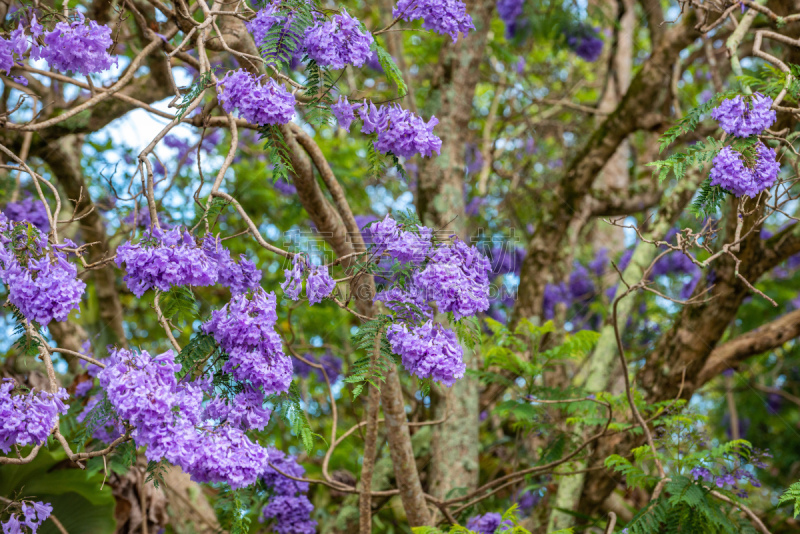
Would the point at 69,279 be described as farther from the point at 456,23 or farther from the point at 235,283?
the point at 456,23

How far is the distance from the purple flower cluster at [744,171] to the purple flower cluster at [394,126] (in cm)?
98

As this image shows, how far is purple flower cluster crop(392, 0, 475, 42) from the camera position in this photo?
102 inches

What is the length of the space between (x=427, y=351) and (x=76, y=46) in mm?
1565

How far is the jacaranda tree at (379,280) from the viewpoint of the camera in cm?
221

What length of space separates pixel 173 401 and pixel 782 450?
7.66m

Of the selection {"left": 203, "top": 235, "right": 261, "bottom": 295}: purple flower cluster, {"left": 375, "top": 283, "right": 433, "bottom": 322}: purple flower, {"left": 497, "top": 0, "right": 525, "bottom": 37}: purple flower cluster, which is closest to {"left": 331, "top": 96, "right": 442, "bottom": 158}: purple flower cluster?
{"left": 375, "top": 283, "right": 433, "bottom": 322}: purple flower

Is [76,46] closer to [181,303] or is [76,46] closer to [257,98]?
[257,98]

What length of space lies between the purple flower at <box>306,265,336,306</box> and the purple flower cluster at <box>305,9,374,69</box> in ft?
2.28

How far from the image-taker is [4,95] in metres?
4.50

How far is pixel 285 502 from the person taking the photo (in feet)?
11.0

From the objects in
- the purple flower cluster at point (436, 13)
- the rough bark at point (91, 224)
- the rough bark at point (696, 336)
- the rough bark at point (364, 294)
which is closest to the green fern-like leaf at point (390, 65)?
the purple flower cluster at point (436, 13)

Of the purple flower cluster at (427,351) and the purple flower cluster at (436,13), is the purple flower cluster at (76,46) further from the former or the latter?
the purple flower cluster at (427,351)

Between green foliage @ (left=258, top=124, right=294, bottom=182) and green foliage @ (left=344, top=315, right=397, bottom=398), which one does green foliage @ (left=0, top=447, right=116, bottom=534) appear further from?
green foliage @ (left=258, top=124, right=294, bottom=182)

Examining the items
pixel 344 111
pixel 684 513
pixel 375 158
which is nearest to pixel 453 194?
pixel 375 158
